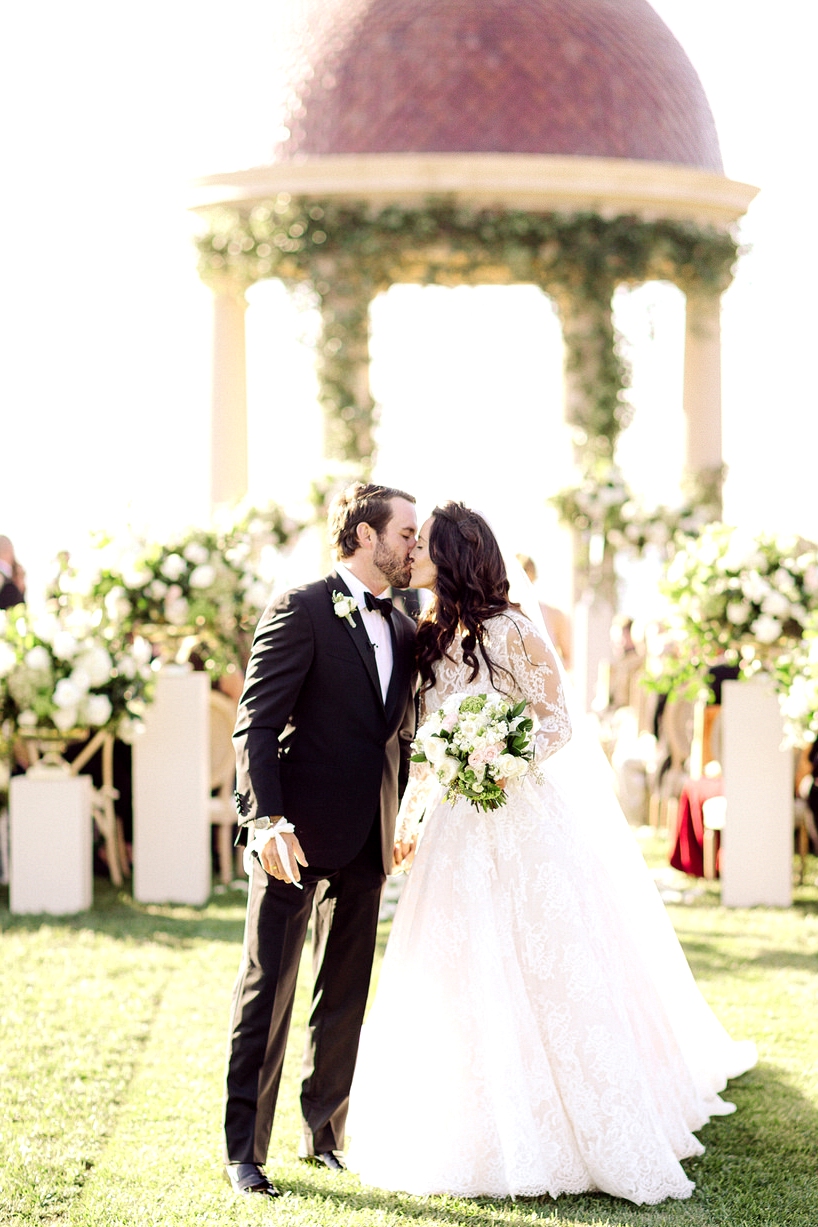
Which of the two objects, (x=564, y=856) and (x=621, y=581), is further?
(x=621, y=581)

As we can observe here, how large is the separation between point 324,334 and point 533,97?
3562 mm

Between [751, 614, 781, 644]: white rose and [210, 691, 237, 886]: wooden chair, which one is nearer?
[751, 614, 781, 644]: white rose

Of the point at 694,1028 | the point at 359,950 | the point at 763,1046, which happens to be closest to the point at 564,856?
the point at 359,950

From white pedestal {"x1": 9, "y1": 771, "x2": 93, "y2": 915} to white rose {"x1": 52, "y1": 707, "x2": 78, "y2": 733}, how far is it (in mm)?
444

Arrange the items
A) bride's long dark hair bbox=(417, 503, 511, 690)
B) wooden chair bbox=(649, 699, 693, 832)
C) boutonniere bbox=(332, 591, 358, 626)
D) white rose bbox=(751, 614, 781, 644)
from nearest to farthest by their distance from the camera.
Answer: boutonniere bbox=(332, 591, 358, 626) → bride's long dark hair bbox=(417, 503, 511, 690) → white rose bbox=(751, 614, 781, 644) → wooden chair bbox=(649, 699, 693, 832)

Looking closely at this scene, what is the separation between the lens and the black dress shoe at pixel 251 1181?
427 cm

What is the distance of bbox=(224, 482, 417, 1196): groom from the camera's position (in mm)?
4203

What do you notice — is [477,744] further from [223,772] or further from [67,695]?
[223,772]

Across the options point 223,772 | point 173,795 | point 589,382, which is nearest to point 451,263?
point 589,382

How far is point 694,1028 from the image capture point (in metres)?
5.02

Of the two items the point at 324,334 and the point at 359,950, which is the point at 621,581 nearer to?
the point at 324,334

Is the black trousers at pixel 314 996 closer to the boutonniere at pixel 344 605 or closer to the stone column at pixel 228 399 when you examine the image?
the boutonniere at pixel 344 605

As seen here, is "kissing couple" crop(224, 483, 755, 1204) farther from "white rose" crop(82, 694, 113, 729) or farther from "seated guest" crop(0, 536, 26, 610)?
"seated guest" crop(0, 536, 26, 610)

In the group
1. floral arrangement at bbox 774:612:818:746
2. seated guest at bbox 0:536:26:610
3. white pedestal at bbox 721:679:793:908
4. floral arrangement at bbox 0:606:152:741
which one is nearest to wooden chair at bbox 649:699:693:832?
white pedestal at bbox 721:679:793:908
